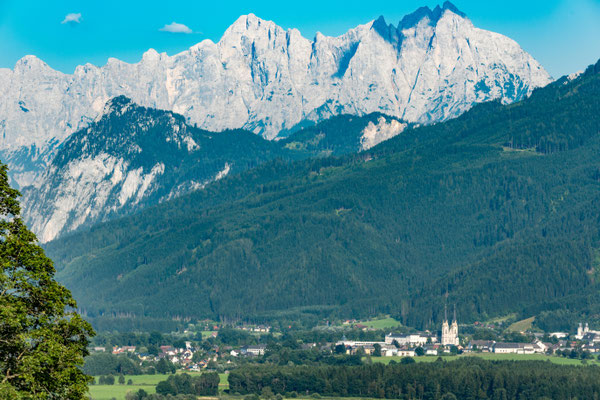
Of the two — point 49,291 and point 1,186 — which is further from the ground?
point 1,186

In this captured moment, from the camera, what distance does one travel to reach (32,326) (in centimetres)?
5472

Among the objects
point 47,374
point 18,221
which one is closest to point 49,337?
point 47,374

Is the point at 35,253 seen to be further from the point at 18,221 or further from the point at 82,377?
the point at 82,377

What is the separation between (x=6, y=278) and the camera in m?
53.1

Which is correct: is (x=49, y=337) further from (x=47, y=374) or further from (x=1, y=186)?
(x=1, y=186)

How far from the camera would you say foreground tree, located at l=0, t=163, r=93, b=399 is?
52.8 metres

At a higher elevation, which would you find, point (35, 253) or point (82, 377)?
point (35, 253)

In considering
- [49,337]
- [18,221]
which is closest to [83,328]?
[49,337]

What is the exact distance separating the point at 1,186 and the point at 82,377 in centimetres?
912

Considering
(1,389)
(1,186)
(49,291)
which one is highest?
(1,186)

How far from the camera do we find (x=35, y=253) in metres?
55.3

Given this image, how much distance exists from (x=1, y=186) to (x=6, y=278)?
4557 mm

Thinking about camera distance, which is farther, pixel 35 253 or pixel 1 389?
pixel 35 253

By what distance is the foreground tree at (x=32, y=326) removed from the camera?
173ft
